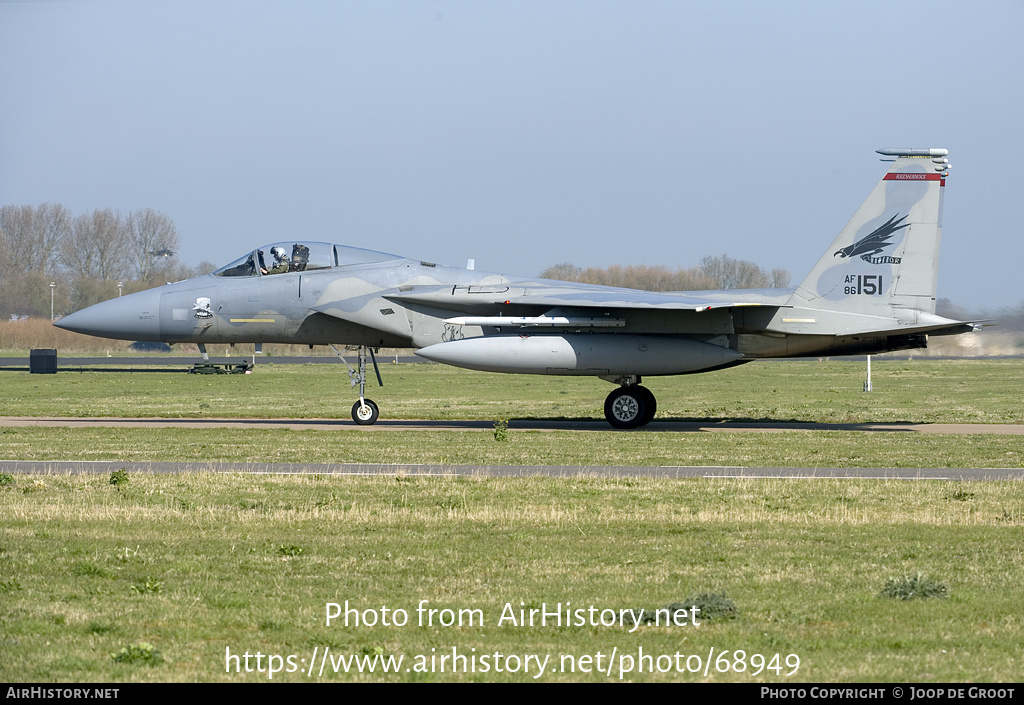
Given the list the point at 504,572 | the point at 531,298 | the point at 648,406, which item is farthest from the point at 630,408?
the point at 504,572

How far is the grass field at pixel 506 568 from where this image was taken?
22.1 feet

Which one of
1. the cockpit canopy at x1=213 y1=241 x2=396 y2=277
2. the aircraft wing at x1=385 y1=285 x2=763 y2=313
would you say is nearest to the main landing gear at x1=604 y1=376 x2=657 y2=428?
the aircraft wing at x1=385 y1=285 x2=763 y2=313

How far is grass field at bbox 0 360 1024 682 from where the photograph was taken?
22.1ft

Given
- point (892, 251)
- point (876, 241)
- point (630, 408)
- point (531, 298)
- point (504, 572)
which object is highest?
point (876, 241)

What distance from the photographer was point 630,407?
24.0 m

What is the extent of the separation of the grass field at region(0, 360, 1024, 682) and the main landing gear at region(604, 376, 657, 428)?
416cm

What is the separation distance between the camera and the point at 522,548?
10.3m

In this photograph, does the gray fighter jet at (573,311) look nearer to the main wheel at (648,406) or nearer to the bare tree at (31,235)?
the main wheel at (648,406)

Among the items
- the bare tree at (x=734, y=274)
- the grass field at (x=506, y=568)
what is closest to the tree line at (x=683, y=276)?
the bare tree at (x=734, y=274)

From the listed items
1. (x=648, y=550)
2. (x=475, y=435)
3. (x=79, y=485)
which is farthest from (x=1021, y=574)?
(x=475, y=435)

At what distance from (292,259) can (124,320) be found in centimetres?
391

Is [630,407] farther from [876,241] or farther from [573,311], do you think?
[876,241]

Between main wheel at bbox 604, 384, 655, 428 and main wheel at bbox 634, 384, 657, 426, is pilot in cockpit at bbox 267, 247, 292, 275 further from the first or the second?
main wheel at bbox 634, 384, 657, 426
